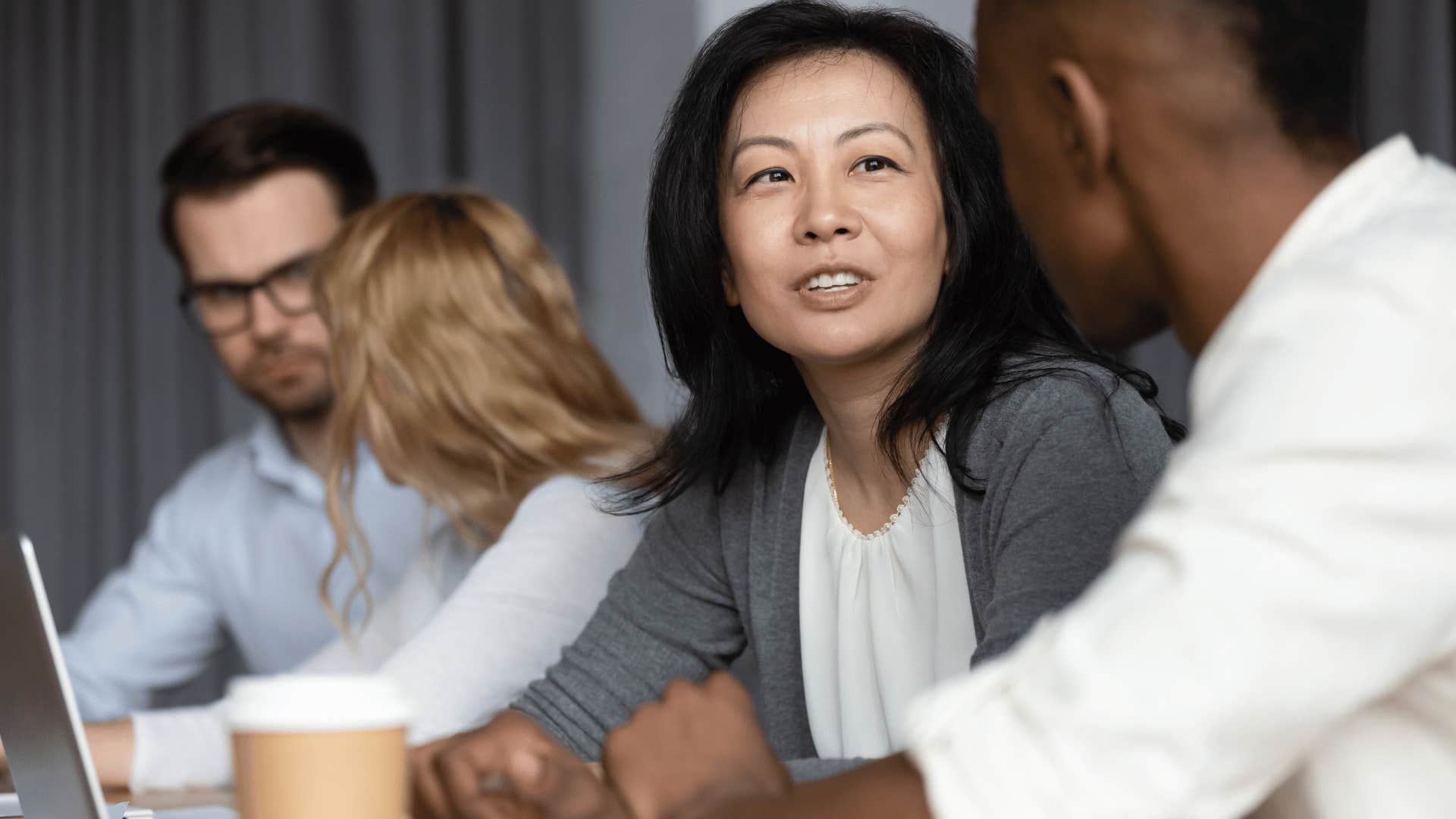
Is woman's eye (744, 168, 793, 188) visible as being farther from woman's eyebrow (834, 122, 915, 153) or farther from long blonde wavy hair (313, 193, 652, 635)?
long blonde wavy hair (313, 193, 652, 635)

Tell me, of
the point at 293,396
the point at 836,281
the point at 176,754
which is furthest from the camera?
the point at 293,396

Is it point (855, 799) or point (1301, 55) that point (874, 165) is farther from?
point (855, 799)

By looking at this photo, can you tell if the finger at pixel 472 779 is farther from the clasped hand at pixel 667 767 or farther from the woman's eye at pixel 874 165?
the woman's eye at pixel 874 165

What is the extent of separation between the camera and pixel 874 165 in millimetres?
1109

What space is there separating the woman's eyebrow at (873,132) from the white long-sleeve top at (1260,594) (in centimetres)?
63

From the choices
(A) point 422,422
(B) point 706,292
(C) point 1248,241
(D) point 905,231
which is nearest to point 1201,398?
(C) point 1248,241

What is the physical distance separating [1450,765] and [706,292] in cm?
76

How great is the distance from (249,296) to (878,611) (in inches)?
54.4

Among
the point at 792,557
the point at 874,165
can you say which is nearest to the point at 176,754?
the point at 792,557

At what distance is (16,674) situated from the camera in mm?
739

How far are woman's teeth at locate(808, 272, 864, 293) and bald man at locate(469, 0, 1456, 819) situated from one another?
45cm

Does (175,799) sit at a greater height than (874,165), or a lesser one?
lesser

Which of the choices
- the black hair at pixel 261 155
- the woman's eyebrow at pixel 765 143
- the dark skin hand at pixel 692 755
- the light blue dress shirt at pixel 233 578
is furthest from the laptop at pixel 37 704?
the black hair at pixel 261 155

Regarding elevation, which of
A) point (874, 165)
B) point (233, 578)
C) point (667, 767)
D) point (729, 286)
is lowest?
point (233, 578)
